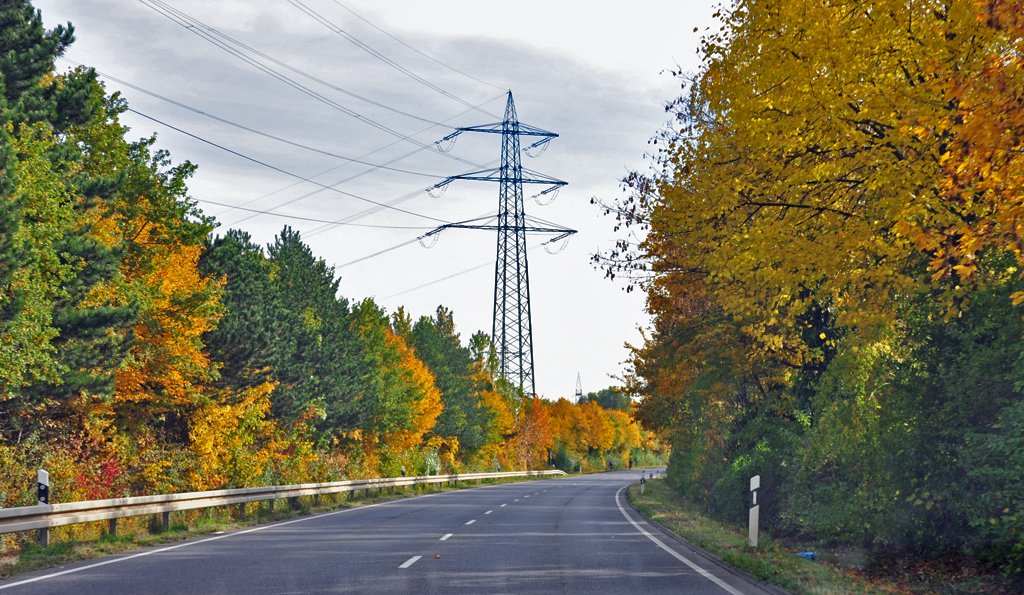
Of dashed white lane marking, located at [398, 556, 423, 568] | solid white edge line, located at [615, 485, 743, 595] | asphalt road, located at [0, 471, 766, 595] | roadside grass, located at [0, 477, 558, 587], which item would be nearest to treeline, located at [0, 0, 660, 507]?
roadside grass, located at [0, 477, 558, 587]

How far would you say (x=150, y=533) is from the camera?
1695 centimetres

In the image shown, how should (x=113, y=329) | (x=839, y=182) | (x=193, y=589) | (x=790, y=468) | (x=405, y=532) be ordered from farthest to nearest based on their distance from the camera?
(x=113, y=329) → (x=790, y=468) → (x=405, y=532) → (x=839, y=182) → (x=193, y=589)

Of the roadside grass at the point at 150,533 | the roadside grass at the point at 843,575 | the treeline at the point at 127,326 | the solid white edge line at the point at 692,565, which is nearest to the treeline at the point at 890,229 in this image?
the roadside grass at the point at 843,575

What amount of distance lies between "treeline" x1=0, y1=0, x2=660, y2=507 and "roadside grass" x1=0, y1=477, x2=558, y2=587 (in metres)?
3.14

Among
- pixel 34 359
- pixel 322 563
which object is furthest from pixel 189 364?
pixel 322 563

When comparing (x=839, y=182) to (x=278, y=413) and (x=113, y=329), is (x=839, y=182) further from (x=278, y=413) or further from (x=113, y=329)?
(x=278, y=413)

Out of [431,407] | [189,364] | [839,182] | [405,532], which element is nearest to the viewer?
[839,182]

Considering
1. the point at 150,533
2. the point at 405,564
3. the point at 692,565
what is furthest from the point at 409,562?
Answer: the point at 150,533

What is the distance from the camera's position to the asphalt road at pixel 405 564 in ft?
32.8

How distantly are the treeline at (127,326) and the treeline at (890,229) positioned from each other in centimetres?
1307

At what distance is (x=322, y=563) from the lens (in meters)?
12.2

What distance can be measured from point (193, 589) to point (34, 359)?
8.69 metres

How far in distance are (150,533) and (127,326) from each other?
754 cm

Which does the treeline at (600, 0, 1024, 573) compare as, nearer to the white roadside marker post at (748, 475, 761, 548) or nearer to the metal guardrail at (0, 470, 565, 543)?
the white roadside marker post at (748, 475, 761, 548)
